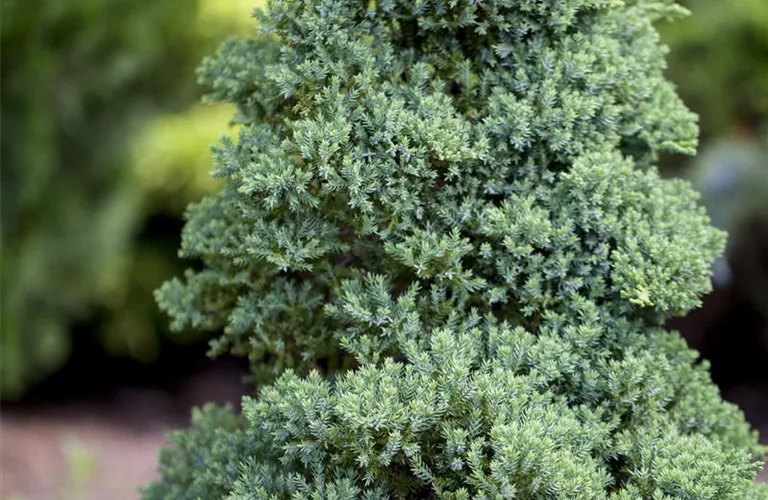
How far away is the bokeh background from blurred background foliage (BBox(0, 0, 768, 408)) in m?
0.02

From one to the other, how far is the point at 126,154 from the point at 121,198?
0.40 meters

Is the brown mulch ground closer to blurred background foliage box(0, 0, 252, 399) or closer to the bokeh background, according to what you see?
the bokeh background

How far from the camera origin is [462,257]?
99.7 inches

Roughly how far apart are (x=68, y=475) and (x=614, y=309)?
5.31 meters

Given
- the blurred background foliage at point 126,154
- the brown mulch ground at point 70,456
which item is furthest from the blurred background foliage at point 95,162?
the brown mulch ground at point 70,456

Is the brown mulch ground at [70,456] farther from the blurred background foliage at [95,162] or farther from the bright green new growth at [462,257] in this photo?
the bright green new growth at [462,257]

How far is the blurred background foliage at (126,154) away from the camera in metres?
6.11

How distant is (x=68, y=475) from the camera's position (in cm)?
633

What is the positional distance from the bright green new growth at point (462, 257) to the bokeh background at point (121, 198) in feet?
11.1

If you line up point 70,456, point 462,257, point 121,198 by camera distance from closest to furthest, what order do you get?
point 462,257 < point 70,456 < point 121,198

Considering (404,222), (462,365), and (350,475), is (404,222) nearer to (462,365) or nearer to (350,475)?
(462,365)

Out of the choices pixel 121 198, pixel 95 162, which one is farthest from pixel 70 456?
pixel 95 162

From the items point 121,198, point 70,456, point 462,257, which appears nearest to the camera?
point 462,257

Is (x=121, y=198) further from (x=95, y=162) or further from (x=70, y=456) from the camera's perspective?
(x=70, y=456)
